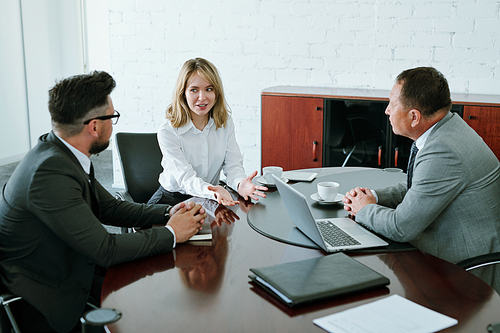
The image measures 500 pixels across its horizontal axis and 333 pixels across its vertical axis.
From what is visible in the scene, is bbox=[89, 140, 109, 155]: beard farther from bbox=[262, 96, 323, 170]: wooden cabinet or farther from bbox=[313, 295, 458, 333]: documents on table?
bbox=[262, 96, 323, 170]: wooden cabinet

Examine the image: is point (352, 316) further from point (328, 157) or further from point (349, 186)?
point (328, 157)

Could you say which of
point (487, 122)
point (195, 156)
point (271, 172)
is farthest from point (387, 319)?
point (487, 122)

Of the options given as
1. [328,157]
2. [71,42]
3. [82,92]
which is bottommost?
[328,157]

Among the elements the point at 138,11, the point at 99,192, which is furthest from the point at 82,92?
the point at 138,11

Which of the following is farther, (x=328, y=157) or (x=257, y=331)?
(x=328, y=157)

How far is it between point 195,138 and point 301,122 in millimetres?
1278

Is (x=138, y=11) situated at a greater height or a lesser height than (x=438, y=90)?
greater

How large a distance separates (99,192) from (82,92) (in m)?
0.47

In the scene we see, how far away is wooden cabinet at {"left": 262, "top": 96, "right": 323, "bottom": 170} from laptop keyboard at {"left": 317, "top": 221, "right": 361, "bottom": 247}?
2.01m

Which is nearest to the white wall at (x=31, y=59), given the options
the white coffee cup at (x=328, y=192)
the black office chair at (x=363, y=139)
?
the black office chair at (x=363, y=139)

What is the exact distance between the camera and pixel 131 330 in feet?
3.52

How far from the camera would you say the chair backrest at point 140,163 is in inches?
102

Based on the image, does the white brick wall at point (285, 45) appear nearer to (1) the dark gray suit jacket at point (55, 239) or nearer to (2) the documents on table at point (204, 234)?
(2) the documents on table at point (204, 234)

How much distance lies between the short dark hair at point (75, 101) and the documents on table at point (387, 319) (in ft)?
3.36
